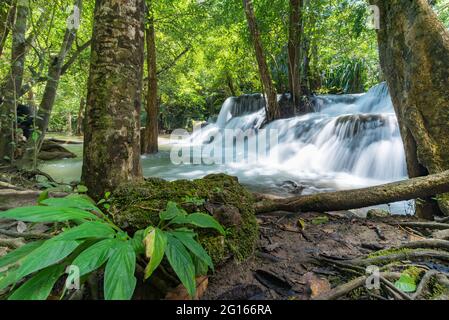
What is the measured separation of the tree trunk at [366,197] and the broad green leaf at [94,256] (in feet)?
5.33

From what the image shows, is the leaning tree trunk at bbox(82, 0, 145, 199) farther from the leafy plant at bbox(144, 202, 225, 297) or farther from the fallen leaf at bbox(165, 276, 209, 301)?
the fallen leaf at bbox(165, 276, 209, 301)

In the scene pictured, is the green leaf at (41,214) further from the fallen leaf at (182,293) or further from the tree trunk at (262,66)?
the tree trunk at (262,66)

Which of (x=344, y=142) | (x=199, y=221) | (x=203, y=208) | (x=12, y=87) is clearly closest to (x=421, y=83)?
(x=203, y=208)

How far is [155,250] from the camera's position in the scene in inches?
36.4

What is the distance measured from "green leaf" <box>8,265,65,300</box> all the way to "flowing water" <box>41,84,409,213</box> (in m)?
3.96

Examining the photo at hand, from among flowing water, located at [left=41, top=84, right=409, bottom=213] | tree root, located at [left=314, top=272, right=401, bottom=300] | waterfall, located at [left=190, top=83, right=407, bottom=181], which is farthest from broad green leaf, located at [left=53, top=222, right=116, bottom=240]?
waterfall, located at [left=190, top=83, right=407, bottom=181]

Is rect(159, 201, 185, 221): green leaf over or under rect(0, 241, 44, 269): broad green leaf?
over

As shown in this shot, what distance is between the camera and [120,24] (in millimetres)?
2016

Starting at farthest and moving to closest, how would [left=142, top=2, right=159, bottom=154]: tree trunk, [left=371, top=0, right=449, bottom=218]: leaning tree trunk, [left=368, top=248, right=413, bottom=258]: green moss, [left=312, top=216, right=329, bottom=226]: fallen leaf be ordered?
[left=142, top=2, right=159, bottom=154]: tree trunk < [left=371, top=0, right=449, bottom=218]: leaning tree trunk < [left=312, top=216, right=329, bottom=226]: fallen leaf < [left=368, top=248, right=413, bottom=258]: green moss

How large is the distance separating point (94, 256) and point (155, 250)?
0.20 metres

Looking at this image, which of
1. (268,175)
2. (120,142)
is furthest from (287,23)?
(120,142)

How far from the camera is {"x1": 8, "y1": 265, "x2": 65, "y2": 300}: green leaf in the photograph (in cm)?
83

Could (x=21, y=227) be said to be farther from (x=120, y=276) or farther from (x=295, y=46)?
(x=295, y=46)

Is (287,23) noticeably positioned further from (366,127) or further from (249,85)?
(249,85)
